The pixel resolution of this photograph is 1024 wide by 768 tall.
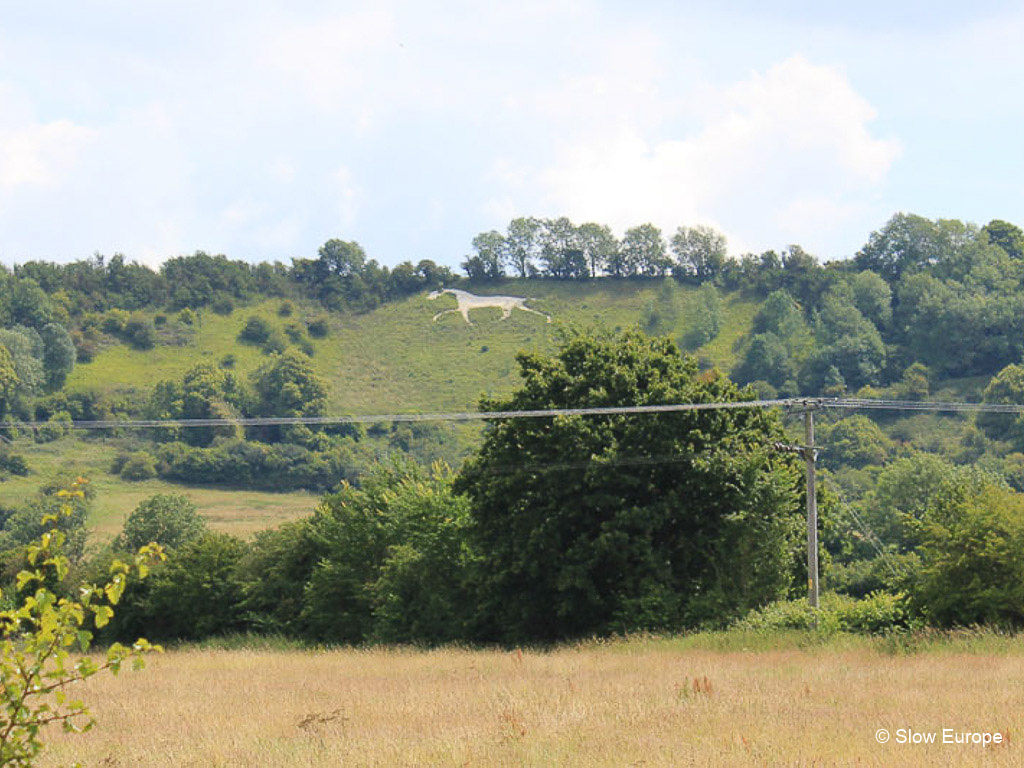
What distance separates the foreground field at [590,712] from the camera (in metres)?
12.0

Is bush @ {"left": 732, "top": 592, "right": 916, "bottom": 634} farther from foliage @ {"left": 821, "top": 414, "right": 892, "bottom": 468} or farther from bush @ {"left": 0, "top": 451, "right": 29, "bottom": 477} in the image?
bush @ {"left": 0, "top": 451, "right": 29, "bottom": 477}

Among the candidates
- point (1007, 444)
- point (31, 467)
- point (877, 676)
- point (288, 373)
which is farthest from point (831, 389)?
point (877, 676)

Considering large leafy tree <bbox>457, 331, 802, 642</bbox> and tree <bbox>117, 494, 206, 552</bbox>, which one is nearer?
large leafy tree <bbox>457, 331, 802, 642</bbox>

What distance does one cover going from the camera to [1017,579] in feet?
83.8

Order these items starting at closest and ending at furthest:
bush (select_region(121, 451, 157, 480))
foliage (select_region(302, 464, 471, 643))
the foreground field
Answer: the foreground field
foliage (select_region(302, 464, 471, 643))
bush (select_region(121, 451, 157, 480))

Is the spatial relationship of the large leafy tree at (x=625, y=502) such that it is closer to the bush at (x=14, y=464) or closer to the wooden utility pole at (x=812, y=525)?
the wooden utility pole at (x=812, y=525)

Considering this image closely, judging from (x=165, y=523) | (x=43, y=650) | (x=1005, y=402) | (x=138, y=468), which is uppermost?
(x=43, y=650)

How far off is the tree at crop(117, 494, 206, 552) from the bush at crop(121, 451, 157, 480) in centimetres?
6394

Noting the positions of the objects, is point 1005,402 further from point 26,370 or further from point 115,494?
point 26,370

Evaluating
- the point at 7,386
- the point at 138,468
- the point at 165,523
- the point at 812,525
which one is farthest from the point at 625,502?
the point at 7,386

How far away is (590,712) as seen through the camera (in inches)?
588

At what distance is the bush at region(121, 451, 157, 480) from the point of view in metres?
161

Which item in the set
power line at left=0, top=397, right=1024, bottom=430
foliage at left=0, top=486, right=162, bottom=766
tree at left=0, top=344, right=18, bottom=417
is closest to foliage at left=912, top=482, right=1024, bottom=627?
power line at left=0, top=397, right=1024, bottom=430

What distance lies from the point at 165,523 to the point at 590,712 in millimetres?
84105
